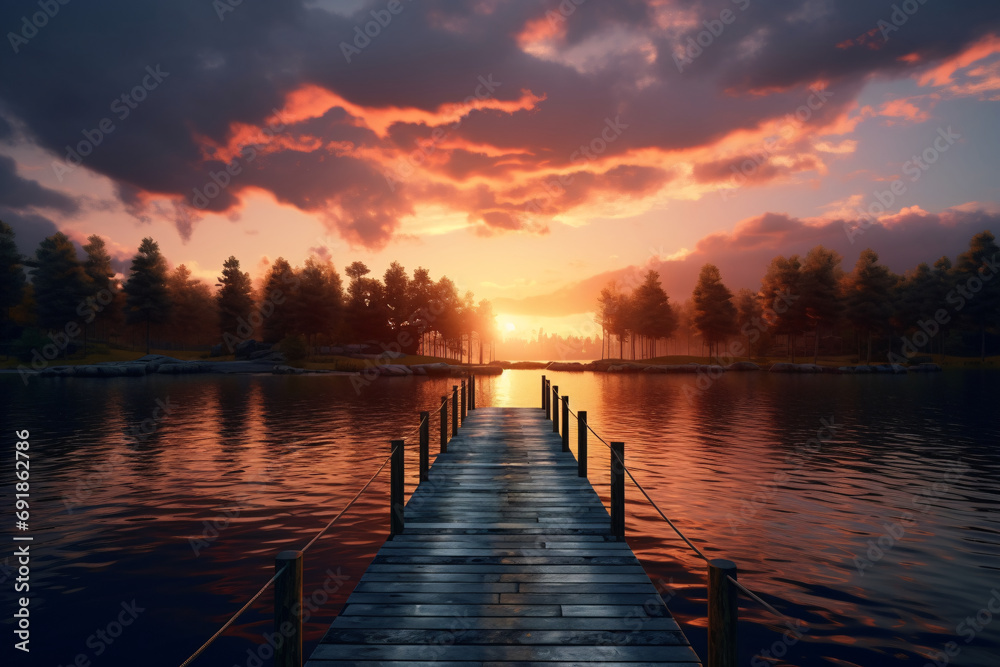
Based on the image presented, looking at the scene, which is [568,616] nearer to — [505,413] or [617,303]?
[505,413]

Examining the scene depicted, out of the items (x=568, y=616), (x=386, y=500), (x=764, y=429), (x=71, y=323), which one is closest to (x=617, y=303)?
(x=764, y=429)

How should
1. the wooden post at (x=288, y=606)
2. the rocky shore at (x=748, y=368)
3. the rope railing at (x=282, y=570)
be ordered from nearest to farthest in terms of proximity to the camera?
the rope railing at (x=282, y=570), the wooden post at (x=288, y=606), the rocky shore at (x=748, y=368)

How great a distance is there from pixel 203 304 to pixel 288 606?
128 m

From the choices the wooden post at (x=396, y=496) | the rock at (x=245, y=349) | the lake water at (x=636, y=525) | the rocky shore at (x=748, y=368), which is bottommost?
the lake water at (x=636, y=525)

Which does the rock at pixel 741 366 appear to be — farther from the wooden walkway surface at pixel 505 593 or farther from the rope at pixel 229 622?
the rope at pixel 229 622

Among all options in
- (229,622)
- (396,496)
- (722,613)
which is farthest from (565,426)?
(229,622)

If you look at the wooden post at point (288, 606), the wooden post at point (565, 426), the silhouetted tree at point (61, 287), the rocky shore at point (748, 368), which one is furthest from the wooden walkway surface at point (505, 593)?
the silhouetted tree at point (61, 287)

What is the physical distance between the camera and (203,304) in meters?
117

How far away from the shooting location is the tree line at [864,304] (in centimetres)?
8194

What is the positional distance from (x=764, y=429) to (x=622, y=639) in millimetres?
22367

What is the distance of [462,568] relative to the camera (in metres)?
7.61

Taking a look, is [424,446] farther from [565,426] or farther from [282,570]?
[282,570]

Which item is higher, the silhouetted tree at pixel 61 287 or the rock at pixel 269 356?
the silhouetted tree at pixel 61 287

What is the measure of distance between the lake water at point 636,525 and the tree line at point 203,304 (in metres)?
65.8
